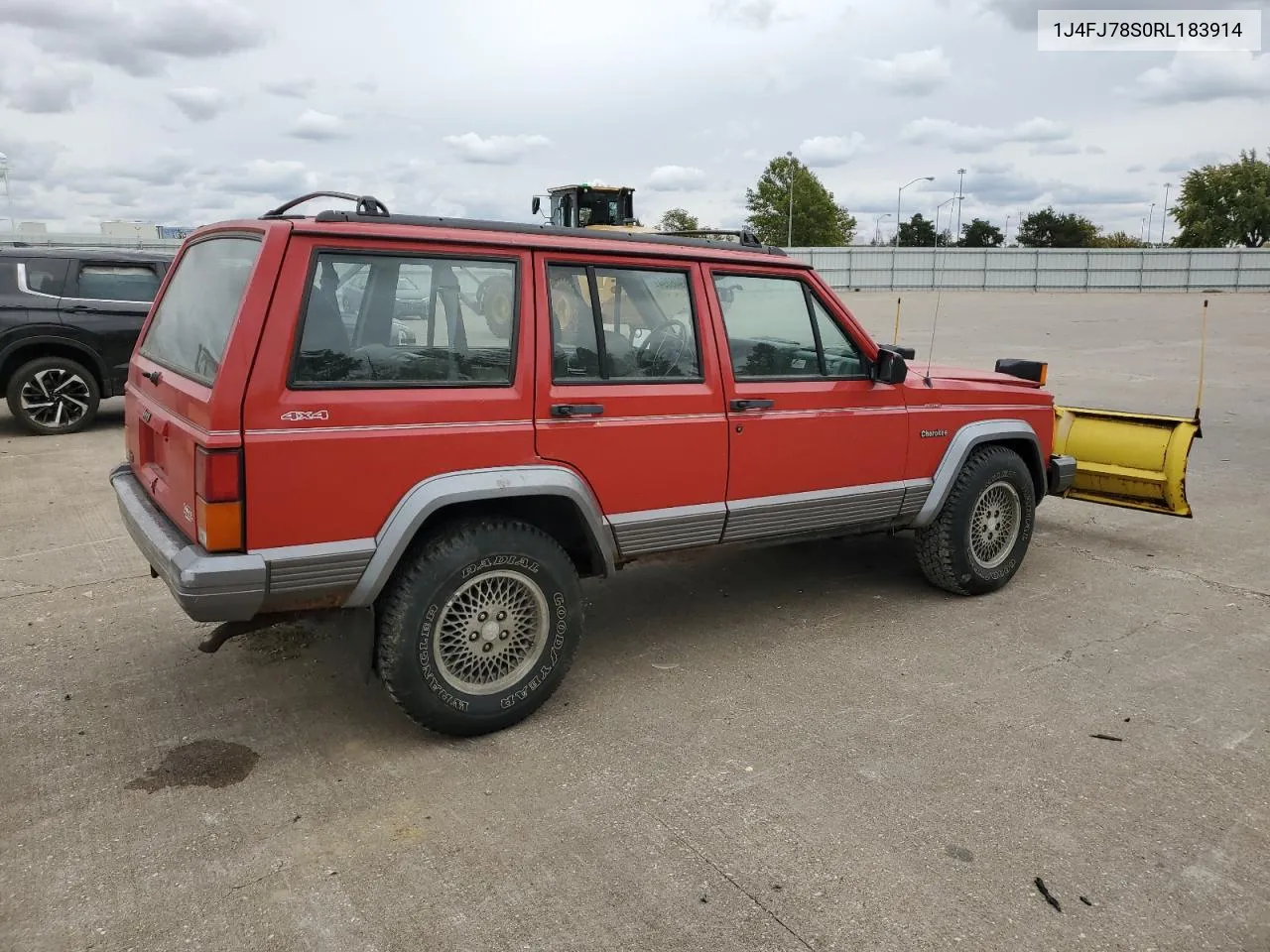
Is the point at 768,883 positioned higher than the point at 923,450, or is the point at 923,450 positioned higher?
the point at 923,450

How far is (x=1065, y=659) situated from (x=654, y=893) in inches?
103

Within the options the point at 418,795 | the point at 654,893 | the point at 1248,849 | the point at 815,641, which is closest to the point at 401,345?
the point at 418,795

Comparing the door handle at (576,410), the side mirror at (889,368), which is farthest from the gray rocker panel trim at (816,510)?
the door handle at (576,410)

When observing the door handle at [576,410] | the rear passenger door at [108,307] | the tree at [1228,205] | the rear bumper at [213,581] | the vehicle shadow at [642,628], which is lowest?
the vehicle shadow at [642,628]

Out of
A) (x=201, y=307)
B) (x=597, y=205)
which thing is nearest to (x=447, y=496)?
(x=201, y=307)

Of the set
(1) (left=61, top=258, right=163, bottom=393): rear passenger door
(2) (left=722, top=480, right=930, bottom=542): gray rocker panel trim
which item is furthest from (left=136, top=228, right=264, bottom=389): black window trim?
(1) (left=61, top=258, right=163, bottom=393): rear passenger door

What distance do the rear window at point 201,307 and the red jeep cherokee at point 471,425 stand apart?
17 millimetres

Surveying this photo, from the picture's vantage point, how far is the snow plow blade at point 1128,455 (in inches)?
231

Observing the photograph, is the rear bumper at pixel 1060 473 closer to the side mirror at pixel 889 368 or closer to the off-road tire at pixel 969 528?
the off-road tire at pixel 969 528

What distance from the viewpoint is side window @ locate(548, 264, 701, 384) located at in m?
3.85

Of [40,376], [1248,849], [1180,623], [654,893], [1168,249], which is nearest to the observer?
[654,893]

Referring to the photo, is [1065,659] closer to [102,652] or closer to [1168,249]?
[102,652]

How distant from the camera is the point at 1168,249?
4772cm

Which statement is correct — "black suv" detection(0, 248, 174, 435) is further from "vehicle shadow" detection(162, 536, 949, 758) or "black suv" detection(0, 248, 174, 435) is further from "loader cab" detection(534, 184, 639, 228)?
"loader cab" detection(534, 184, 639, 228)
